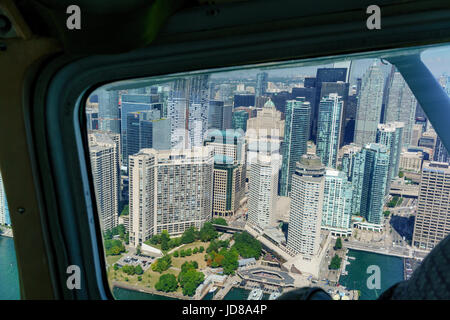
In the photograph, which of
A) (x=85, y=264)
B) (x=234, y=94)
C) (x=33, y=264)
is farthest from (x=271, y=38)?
(x=33, y=264)

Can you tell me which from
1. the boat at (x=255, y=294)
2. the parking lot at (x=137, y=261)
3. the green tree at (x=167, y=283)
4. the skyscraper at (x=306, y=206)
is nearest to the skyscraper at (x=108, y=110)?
the parking lot at (x=137, y=261)

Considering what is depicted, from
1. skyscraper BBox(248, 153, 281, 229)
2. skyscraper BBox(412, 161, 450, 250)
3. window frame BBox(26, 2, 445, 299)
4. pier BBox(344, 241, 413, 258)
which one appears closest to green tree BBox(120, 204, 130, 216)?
window frame BBox(26, 2, 445, 299)

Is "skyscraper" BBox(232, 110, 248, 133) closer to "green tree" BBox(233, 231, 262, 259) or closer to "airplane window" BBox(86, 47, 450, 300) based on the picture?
"airplane window" BBox(86, 47, 450, 300)

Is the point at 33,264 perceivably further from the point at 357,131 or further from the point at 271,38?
the point at 357,131

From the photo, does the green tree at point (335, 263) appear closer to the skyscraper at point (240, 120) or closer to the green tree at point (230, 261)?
the green tree at point (230, 261)

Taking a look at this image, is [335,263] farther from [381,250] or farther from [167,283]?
[167,283]

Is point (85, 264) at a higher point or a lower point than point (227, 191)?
lower

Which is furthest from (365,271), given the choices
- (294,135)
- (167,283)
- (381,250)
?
(167,283)
